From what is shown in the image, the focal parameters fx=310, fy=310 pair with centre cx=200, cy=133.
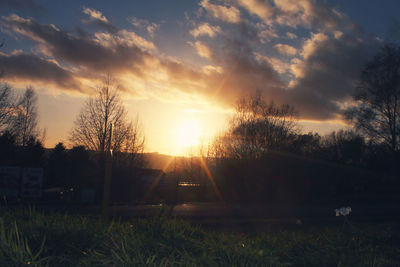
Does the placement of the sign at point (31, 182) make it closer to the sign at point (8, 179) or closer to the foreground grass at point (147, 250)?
the sign at point (8, 179)

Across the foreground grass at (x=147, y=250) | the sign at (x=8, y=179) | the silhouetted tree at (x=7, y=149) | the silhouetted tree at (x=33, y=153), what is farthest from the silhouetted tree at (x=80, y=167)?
the foreground grass at (x=147, y=250)

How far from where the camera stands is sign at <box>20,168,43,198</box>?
843 inches

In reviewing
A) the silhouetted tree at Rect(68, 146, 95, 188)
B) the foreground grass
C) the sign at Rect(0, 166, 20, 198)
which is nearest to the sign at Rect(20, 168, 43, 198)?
the sign at Rect(0, 166, 20, 198)

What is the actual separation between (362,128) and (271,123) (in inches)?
367

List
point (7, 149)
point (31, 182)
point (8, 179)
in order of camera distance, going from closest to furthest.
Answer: point (8, 179) → point (31, 182) → point (7, 149)

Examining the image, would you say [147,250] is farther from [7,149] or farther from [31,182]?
[7,149]

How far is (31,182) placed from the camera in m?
21.6

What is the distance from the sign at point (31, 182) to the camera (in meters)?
21.4

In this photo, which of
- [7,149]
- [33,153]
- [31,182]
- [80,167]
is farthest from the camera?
[33,153]

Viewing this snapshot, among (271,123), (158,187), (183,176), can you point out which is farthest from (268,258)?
(183,176)

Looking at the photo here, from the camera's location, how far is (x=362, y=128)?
29953 millimetres

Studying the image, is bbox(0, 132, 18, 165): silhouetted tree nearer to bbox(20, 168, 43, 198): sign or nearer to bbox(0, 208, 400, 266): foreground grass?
bbox(20, 168, 43, 198): sign

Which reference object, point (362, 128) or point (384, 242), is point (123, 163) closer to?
point (362, 128)

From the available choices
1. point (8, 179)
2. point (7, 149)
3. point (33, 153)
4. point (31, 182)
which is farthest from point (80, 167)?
point (8, 179)
